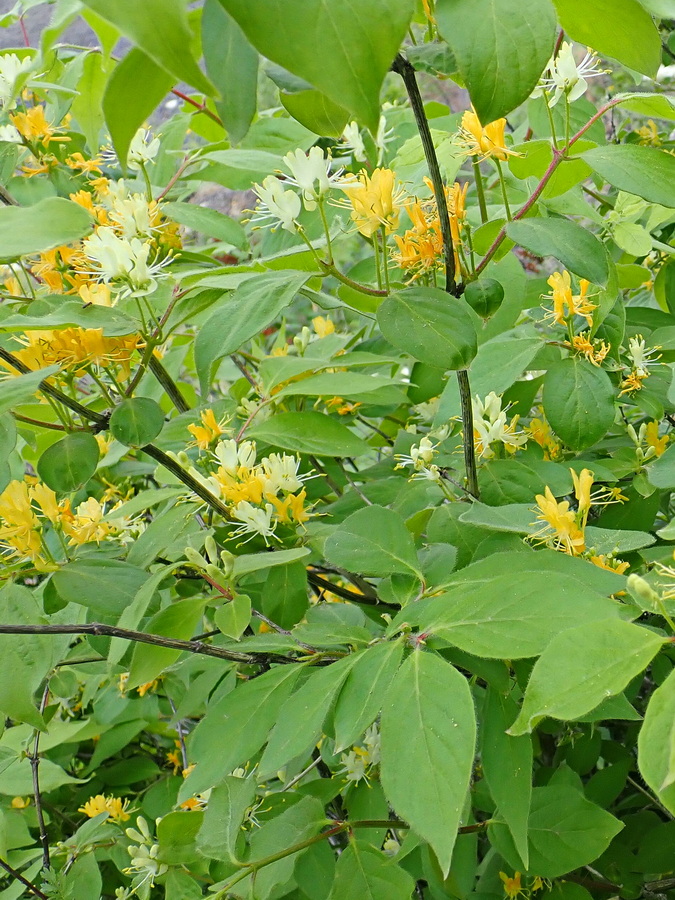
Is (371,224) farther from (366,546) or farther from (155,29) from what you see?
(155,29)

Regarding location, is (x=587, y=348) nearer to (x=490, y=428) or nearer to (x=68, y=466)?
(x=490, y=428)

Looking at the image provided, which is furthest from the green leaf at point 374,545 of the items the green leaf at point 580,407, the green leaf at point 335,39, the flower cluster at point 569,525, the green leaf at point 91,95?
the green leaf at point 91,95

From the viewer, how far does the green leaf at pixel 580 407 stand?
791 millimetres

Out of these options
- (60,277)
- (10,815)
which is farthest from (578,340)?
(10,815)

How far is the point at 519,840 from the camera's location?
597mm

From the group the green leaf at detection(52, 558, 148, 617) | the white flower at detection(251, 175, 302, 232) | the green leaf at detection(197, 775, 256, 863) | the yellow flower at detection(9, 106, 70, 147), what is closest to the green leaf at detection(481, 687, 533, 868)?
the green leaf at detection(197, 775, 256, 863)

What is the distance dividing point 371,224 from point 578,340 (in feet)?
1.00

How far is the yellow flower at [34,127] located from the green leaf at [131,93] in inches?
34.6

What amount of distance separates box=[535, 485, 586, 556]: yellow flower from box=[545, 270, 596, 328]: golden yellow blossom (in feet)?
0.94

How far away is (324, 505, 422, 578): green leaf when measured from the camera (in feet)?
2.19

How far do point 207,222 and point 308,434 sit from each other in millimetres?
355

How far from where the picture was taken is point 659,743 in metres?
0.39

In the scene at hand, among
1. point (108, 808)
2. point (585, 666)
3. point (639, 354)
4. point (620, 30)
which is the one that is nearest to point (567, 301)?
point (639, 354)

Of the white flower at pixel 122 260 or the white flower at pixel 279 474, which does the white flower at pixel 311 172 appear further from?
the white flower at pixel 279 474
